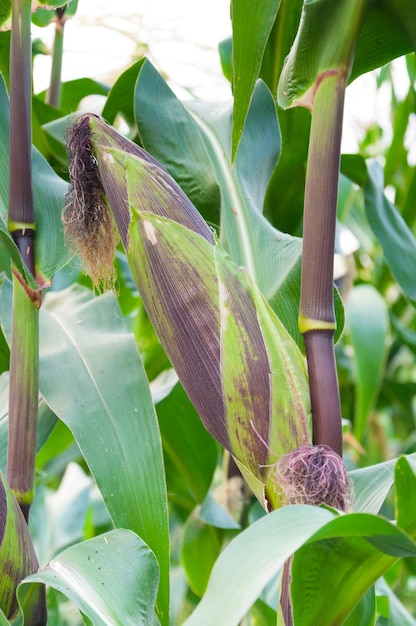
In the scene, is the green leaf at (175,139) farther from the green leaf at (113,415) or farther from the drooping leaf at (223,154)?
the green leaf at (113,415)

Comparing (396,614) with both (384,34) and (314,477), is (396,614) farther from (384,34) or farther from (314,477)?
(384,34)

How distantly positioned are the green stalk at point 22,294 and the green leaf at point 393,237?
40 cm

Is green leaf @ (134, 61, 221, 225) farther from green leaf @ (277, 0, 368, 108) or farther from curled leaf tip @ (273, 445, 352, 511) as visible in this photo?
curled leaf tip @ (273, 445, 352, 511)

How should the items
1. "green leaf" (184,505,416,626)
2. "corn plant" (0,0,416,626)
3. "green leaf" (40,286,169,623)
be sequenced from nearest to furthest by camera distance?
"green leaf" (184,505,416,626) < "corn plant" (0,0,416,626) < "green leaf" (40,286,169,623)

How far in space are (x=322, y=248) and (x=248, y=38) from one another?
120mm

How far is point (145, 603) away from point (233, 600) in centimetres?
15

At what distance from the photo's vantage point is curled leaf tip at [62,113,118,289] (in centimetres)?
45

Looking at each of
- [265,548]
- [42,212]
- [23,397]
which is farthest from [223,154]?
[265,548]

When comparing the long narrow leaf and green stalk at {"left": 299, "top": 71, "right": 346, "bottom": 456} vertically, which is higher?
green stalk at {"left": 299, "top": 71, "right": 346, "bottom": 456}

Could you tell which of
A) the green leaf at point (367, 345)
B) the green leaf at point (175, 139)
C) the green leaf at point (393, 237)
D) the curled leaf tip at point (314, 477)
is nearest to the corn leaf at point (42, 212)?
the green leaf at point (175, 139)

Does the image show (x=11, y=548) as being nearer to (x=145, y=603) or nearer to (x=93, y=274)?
(x=145, y=603)

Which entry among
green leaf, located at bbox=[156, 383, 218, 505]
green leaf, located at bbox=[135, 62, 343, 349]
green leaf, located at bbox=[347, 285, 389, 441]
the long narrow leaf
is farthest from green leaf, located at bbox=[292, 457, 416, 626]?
green leaf, located at bbox=[347, 285, 389, 441]

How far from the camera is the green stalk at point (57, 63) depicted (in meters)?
0.77

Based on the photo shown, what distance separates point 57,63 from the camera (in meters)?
0.80
